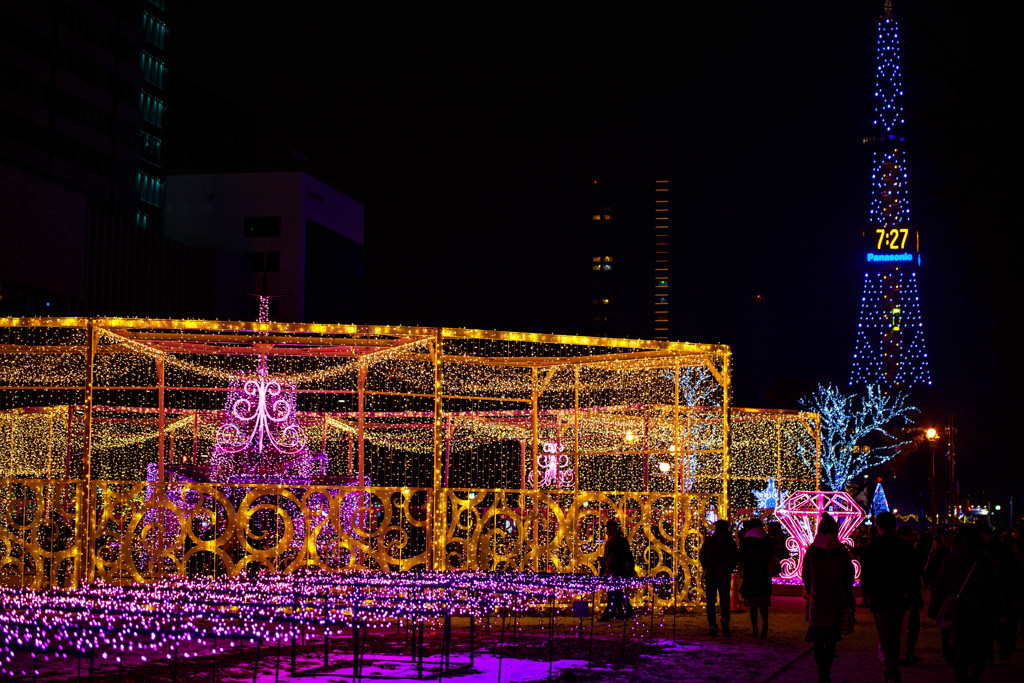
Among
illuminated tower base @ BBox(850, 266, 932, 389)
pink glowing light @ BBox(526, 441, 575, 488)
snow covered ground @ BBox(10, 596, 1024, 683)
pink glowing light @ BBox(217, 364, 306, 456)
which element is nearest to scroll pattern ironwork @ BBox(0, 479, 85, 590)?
pink glowing light @ BBox(217, 364, 306, 456)

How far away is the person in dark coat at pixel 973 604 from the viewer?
990cm

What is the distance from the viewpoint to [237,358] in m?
27.4

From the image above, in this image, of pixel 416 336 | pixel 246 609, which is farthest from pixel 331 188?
pixel 246 609

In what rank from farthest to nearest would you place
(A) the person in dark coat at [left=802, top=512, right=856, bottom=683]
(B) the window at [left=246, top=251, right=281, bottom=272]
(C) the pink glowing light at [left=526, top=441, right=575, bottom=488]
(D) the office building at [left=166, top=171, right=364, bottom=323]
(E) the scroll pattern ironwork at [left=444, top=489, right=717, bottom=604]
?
(D) the office building at [left=166, top=171, right=364, bottom=323], (B) the window at [left=246, top=251, right=281, bottom=272], (C) the pink glowing light at [left=526, top=441, right=575, bottom=488], (E) the scroll pattern ironwork at [left=444, top=489, right=717, bottom=604], (A) the person in dark coat at [left=802, top=512, right=856, bottom=683]

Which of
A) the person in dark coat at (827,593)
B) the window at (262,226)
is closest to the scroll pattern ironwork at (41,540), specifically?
the person in dark coat at (827,593)

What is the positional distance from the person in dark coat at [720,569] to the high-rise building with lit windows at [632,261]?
319 feet

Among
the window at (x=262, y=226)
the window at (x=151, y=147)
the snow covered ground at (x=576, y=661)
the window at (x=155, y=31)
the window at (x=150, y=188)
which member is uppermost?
the window at (x=155, y=31)

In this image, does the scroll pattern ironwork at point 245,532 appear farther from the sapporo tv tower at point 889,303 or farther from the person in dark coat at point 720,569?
the sapporo tv tower at point 889,303

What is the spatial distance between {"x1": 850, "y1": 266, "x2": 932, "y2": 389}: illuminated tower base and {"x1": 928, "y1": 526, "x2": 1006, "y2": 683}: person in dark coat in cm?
6818

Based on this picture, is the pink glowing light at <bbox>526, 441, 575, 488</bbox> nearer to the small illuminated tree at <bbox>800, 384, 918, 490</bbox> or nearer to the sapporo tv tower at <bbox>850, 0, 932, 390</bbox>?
the small illuminated tree at <bbox>800, 384, 918, 490</bbox>

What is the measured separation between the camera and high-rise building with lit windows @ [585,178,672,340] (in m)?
115

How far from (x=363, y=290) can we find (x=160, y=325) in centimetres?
6900

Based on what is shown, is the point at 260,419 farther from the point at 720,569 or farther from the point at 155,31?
the point at 155,31

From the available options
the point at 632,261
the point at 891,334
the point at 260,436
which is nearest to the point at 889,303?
the point at 891,334
